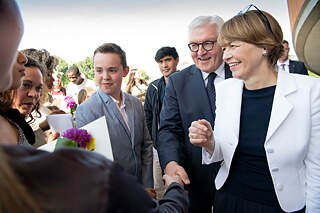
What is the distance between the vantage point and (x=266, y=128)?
1691 mm

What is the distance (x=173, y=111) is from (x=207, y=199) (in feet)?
2.18

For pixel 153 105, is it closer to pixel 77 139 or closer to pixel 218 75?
pixel 218 75

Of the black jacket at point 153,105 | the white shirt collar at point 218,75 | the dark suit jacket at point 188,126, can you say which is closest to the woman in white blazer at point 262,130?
the dark suit jacket at point 188,126

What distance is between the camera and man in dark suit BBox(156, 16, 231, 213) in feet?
7.20

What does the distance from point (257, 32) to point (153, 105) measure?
8.96ft

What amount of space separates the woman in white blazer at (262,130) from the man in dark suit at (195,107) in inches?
11.5

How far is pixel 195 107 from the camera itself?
87.9 inches

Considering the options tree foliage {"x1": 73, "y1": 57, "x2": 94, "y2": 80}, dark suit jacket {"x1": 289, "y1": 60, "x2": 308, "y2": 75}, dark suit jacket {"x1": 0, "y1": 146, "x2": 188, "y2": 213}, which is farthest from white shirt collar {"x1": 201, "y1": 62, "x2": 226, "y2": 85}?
dark suit jacket {"x1": 289, "y1": 60, "x2": 308, "y2": 75}

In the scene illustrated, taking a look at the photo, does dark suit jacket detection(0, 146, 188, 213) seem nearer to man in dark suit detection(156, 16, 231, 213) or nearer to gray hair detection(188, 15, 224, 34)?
man in dark suit detection(156, 16, 231, 213)

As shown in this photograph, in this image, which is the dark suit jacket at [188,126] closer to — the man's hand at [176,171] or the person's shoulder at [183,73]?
the person's shoulder at [183,73]

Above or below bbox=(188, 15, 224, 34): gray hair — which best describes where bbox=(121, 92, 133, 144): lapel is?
below

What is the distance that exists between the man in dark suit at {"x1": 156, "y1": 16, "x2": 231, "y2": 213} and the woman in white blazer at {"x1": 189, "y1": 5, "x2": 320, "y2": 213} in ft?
0.96

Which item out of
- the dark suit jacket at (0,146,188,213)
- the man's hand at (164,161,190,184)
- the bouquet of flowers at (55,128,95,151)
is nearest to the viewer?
the dark suit jacket at (0,146,188,213)

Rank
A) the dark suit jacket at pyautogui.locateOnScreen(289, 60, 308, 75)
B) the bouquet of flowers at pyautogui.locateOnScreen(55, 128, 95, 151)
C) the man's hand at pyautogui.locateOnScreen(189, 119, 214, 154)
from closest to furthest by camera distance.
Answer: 1. the bouquet of flowers at pyautogui.locateOnScreen(55, 128, 95, 151)
2. the man's hand at pyautogui.locateOnScreen(189, 119, 214, 154)
3. the dark suit jacket at pyautogui.locateOnScreen(289, 60, 308, 75)
